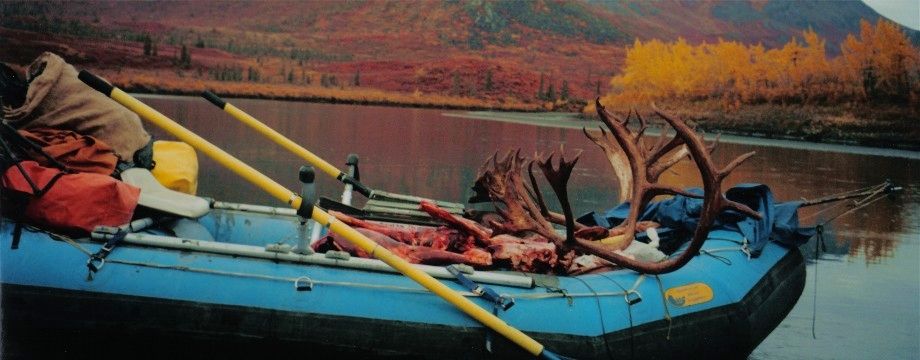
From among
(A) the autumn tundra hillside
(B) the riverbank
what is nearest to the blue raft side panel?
(B) the riverbank

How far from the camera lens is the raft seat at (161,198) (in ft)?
16.8

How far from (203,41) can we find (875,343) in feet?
91.6

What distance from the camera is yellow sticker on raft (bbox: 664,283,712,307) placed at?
4.85m

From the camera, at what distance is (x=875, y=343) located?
6145 mm

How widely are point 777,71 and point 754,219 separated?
946 inches

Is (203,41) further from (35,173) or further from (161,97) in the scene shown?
(35,173)

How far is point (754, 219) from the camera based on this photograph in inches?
216

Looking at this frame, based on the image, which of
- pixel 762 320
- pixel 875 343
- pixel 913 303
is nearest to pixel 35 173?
pixel 762 320

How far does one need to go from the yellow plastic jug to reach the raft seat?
27 centimetres

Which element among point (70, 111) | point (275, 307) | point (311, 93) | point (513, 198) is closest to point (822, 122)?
point (311, 93)

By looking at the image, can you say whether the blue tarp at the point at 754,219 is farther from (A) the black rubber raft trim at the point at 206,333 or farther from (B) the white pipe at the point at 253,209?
(B) the white pipe at the point at 253,209

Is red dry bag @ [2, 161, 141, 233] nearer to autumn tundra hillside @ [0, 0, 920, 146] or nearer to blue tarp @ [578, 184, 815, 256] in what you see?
blue tarp @ [578, 184, 815, 256]

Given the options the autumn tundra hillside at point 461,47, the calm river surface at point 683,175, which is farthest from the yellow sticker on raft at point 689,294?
the autumn tundra hillside at point 461,47

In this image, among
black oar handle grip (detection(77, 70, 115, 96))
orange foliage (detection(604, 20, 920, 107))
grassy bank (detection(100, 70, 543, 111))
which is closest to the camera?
black oar handle grip (detection(77, 70, 115, 96))
